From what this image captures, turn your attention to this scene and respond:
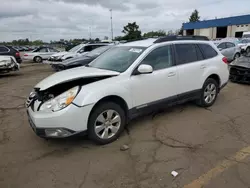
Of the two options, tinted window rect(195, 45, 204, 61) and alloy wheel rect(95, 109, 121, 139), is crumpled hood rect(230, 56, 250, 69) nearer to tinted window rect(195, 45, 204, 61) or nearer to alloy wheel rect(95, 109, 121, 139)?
tinted window rect(195, 45, 204, 61)

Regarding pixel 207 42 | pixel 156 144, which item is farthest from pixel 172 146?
pixel 207 42

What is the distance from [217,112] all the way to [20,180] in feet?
14.1

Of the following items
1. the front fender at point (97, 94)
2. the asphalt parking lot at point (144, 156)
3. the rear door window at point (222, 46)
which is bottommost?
the asphalt parking lot at point (144, 156)

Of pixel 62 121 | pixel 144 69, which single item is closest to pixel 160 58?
pixel 144 69

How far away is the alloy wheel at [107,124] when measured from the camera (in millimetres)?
3457

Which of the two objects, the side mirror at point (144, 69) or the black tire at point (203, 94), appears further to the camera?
the black tire at point (203, 94)

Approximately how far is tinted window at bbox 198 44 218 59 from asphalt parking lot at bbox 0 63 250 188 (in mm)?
1511

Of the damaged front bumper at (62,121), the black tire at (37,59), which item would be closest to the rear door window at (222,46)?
the damaged front bumper at (62,121)

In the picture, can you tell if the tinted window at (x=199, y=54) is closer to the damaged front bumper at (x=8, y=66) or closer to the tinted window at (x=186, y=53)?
the tinted window at (x=186, y=53)

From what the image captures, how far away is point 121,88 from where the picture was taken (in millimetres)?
3607

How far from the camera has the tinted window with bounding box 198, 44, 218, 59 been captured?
5168 millimetres

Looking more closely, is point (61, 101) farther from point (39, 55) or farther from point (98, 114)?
point (39, 55)

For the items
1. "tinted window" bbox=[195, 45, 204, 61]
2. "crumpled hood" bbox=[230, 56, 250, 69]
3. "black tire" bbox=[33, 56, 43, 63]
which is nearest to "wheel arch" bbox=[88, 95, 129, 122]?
"tinted window" bbox=[195, 45, 204, 61]

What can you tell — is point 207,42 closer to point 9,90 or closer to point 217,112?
point 217,112
